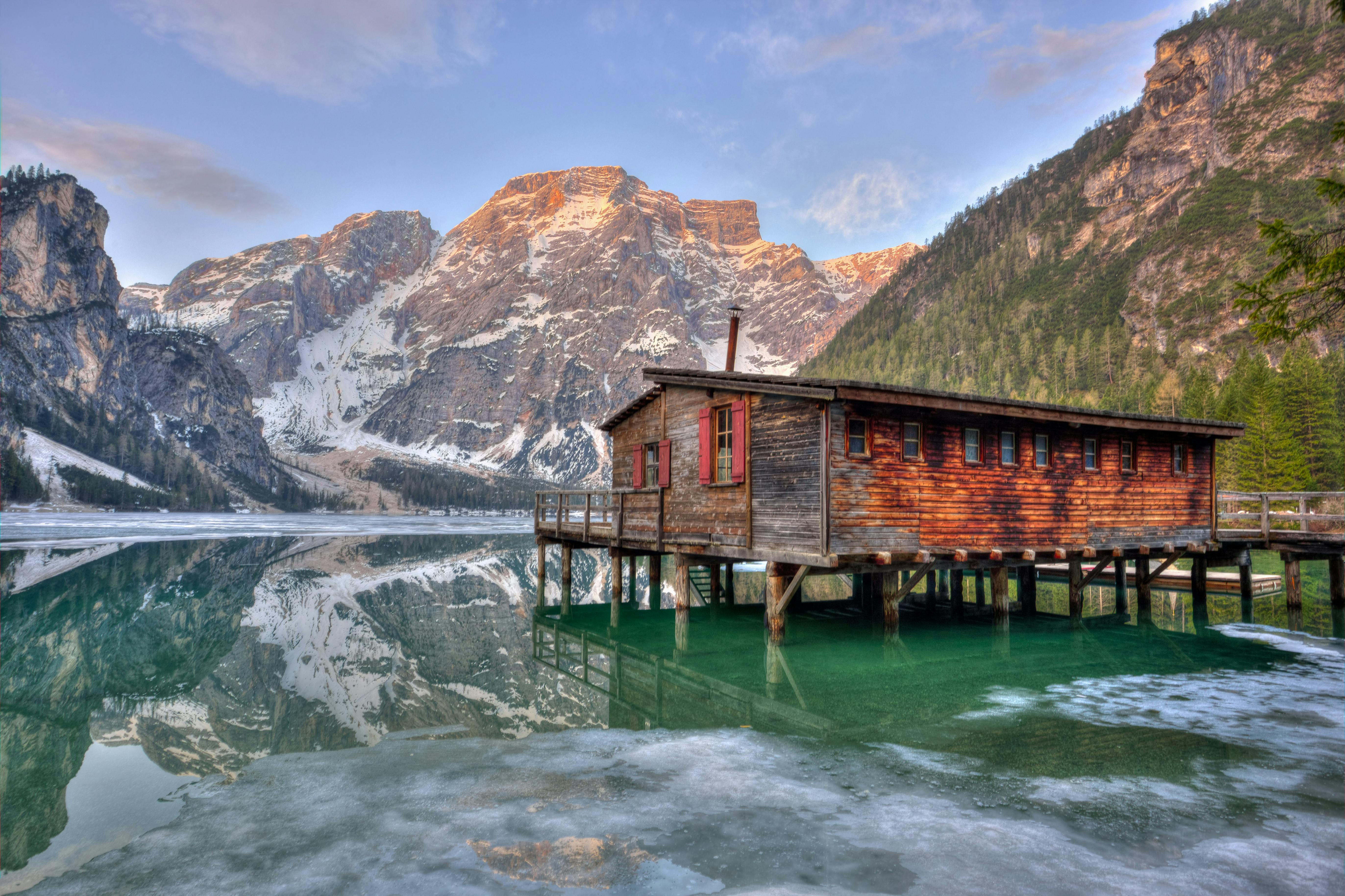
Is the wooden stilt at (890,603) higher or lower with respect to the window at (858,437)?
lower

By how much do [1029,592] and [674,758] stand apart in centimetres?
1792

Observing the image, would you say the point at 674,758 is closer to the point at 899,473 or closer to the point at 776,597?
the point at 776,597

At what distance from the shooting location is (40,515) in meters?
91.4

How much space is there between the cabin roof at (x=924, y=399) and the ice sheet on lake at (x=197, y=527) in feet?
169

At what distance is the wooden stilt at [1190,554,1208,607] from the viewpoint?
23.8m

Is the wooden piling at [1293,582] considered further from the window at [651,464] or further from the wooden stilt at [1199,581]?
the window at [651,464]

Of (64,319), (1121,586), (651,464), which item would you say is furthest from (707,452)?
(64,319)

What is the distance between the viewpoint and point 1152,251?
413ft

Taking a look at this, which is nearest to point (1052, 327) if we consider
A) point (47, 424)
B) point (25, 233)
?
point (47, 424)

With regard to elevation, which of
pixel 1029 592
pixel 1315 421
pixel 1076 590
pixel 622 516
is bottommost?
pixel 1029 592

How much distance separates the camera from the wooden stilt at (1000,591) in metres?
19.3

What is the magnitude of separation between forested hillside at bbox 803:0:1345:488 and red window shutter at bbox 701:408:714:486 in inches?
2245

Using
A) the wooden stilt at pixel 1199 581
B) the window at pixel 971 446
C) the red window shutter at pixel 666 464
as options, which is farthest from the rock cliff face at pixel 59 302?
the wooden stilt at pixel 1199 581

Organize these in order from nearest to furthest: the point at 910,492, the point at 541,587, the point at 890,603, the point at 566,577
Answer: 1. the point at 910,492
2. the point at 890,603
3. the point at 566,577
4. the point at 541,587
